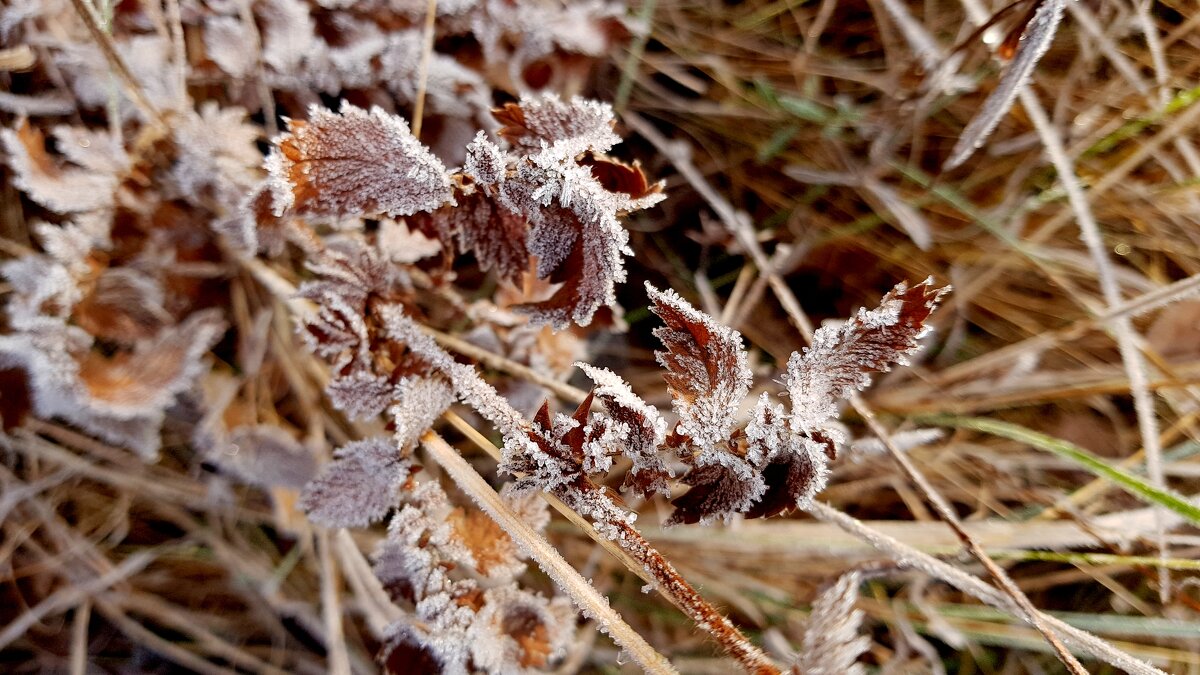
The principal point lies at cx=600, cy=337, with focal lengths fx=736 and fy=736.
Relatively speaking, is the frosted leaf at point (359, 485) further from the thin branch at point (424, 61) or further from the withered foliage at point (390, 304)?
the thin branch at point (424, 61)

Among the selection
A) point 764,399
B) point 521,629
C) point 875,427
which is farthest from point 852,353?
point 521,629

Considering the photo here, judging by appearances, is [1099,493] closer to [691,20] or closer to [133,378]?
[691,20]

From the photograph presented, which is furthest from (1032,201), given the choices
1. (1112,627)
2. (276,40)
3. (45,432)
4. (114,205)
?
(45,432)

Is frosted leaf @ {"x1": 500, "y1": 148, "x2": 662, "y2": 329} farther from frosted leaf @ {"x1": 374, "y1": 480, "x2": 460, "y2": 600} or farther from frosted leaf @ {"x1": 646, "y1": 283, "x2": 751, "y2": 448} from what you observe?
frosted leaf @ {"x1": 374, "y1": 480, "x2": 460, "y2": 600}

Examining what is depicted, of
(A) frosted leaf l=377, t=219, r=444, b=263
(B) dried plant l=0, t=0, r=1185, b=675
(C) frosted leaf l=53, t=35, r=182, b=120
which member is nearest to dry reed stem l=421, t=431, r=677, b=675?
(B) dried plant l=0, t=0, r=1185, b=675

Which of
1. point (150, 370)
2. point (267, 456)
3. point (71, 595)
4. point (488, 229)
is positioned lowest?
point (71, 595)

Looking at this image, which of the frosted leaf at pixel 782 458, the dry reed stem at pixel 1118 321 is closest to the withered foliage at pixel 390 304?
the frosted leaf at pixel 782 458

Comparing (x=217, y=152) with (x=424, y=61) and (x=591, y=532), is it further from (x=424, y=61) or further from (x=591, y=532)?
(x=591, y=532)
